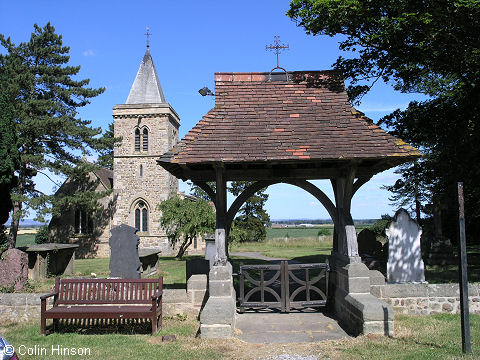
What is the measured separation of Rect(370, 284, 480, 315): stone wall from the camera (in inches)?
309

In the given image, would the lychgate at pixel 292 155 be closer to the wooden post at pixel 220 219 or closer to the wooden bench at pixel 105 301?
the wooden post at pixel 220 219

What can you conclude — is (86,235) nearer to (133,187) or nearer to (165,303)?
(133,187)

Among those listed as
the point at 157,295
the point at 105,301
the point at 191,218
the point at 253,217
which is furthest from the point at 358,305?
the point at 253,217

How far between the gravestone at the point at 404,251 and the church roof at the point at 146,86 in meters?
24.6

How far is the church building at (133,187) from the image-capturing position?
29953 millimetres

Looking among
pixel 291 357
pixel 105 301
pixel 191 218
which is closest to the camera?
pixel 291 357

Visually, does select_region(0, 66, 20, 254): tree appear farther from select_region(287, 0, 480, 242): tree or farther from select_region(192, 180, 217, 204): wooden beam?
select_region(287, 0, 480, 242): tree

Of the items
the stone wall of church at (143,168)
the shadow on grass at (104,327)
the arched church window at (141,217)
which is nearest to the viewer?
the shadow on grass at (104,327)

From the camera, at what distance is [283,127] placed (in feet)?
27.0

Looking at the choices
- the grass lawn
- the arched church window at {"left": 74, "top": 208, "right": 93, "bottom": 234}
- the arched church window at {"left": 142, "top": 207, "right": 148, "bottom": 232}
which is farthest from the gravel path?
the arched church window at {"left": 74, "top": 208, "right": 93, "bottom": 234}

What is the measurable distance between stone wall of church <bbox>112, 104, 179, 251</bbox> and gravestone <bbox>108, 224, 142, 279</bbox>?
18.9 m

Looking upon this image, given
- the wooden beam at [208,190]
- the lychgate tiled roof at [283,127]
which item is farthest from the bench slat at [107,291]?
the lychgate tiled roof at [283,127]

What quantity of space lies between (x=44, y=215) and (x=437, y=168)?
21.9 meters

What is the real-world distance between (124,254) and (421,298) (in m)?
7.20
